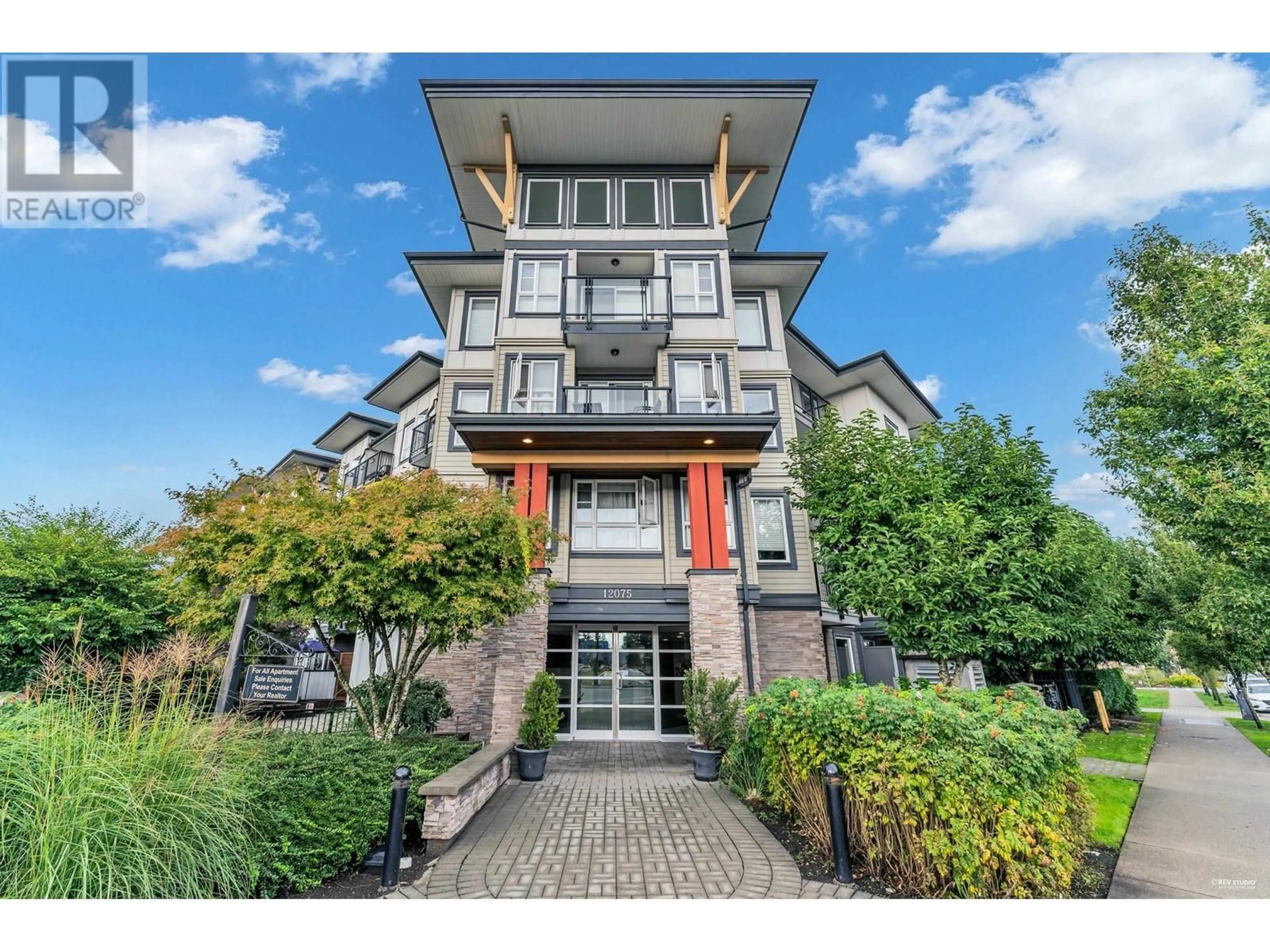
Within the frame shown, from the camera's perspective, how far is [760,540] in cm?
1465

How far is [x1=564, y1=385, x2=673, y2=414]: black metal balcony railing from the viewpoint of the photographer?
13.6 metres

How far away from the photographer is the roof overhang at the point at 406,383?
61.8 ft

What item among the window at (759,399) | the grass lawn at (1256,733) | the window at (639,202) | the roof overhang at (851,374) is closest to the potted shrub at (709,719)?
the window at (759,399)

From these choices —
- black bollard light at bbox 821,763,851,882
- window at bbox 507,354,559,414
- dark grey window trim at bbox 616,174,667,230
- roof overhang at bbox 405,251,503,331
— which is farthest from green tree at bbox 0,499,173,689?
dark grey window trim at bbox 616,174,667,230

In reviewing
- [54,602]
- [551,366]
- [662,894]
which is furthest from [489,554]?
[54,602]

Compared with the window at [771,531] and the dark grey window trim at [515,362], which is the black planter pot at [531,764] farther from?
the dark grey window trim at [515,362]

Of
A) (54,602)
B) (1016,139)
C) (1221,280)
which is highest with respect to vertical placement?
(1016,139)

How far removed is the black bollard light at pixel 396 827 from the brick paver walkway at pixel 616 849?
0.85ft

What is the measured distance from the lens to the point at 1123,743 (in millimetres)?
13117

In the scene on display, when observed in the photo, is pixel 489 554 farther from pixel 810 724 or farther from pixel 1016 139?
pixel 1016 139

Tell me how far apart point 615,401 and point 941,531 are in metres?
8.50

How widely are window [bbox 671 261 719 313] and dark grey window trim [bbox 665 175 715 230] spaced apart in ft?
4.95

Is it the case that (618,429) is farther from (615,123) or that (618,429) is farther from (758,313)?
(615,123)

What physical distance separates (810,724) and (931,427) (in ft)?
33.2
